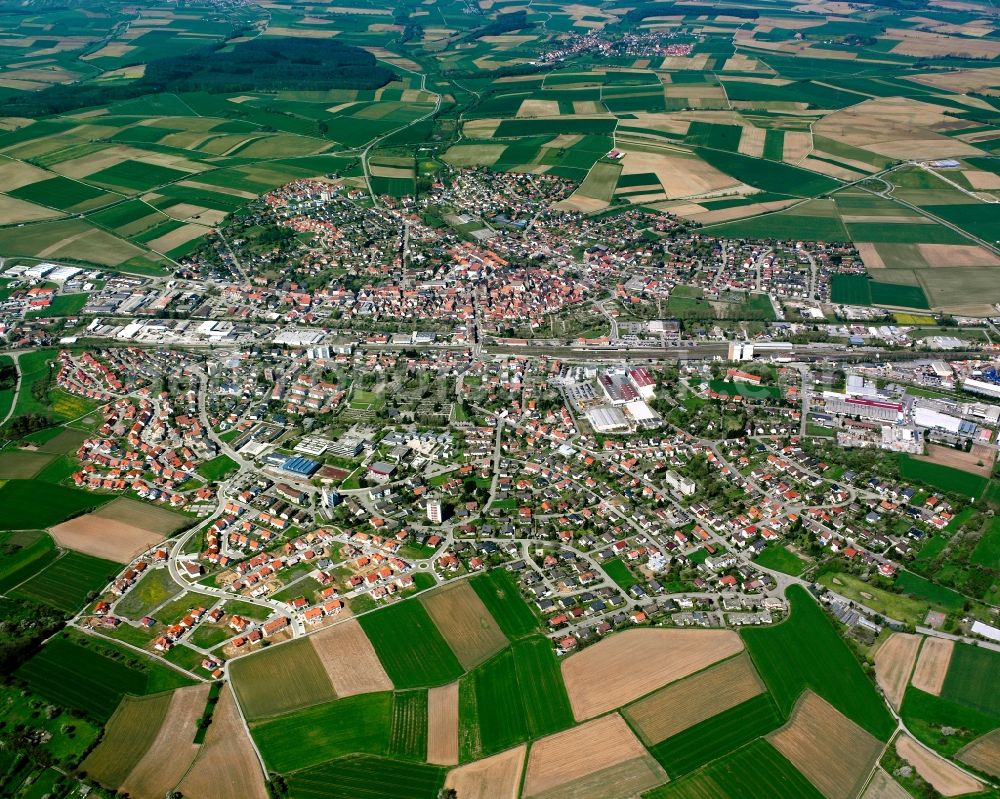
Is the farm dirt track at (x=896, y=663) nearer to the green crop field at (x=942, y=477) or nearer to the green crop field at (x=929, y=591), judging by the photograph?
the green crop field at (x=929, y=591)

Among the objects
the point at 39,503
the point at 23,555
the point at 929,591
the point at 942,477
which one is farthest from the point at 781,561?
the point at 39,503

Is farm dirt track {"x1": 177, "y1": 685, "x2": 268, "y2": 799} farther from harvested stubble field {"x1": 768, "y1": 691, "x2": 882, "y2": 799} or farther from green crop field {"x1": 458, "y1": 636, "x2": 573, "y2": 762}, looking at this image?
harvested stubble field {"x1": 768, "y1": 691, "x2": 882, "y2": 799}

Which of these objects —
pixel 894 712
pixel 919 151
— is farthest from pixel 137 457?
pixel 919 151

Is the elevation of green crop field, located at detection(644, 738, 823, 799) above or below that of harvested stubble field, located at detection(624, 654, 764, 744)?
below

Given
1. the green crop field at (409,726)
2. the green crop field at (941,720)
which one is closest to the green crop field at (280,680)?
the green crop field at (409,726)

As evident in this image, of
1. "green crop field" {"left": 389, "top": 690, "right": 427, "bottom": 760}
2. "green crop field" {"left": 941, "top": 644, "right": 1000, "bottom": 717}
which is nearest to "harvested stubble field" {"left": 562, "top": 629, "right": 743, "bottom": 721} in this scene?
"green crop field" {"left": 389, "top": 690, "right": 427, "bottom": 760}

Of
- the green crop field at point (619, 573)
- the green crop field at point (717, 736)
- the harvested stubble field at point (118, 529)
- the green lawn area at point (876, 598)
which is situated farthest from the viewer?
the harvested stubble field at point (118, 529)

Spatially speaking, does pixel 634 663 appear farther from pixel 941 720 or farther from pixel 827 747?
pixel 941 720
